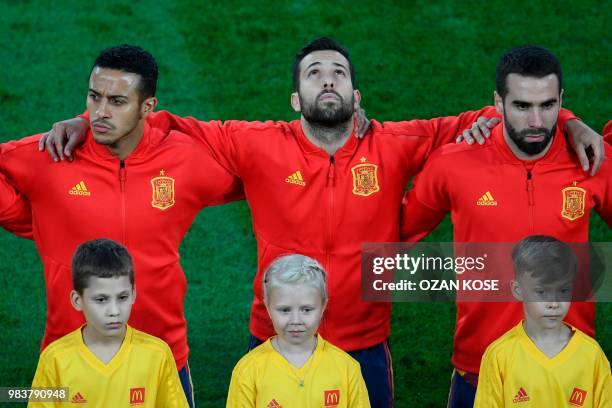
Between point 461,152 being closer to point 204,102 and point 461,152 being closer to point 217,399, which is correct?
point 217,399

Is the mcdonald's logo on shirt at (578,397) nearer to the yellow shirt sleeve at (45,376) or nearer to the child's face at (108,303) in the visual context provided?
the child's face at (108,303)

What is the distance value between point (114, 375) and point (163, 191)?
888 millimetres

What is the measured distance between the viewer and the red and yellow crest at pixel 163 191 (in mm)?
5598

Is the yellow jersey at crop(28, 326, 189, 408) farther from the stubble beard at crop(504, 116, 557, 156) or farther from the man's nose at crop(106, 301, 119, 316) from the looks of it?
the stubble beard at crop(504, 116, 557, 156)

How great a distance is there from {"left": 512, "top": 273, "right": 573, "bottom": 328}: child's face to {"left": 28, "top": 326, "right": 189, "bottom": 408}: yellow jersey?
4.56 feet

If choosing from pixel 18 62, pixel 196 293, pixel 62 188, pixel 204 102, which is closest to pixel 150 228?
pixel 62 188

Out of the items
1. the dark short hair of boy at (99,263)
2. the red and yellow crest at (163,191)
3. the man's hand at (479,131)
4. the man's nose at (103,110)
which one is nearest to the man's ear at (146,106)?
the man's nose at (103,110)

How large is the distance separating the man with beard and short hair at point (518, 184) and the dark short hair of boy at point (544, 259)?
243 mm

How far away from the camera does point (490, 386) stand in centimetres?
509

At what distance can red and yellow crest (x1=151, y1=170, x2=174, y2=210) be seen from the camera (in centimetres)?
560

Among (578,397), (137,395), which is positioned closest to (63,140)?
(137,395)

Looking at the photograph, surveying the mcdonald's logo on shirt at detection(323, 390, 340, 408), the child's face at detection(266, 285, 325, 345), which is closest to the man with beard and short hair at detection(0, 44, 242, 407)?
the child's face at detection(266, 285, 325, 345)

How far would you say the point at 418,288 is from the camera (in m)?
7.46

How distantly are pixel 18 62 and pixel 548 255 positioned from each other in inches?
217
